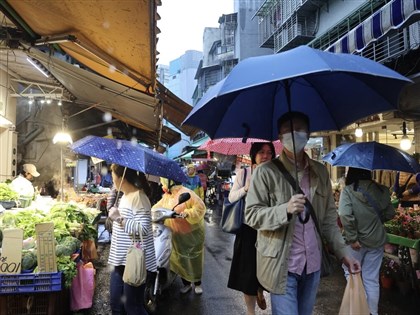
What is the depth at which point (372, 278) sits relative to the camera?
4.66 metres

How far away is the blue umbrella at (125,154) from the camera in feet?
12.2

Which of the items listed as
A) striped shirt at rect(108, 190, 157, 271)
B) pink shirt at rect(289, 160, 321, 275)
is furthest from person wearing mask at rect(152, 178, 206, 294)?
pink shirt at rect(289, 160, 321, 275)

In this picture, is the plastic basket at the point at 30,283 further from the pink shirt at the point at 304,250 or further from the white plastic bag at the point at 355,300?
the white plastic bag at the point at 355,300

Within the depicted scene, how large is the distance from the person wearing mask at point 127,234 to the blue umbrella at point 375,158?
2.87 m

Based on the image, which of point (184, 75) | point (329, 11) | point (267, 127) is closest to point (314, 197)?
point (267, 127)

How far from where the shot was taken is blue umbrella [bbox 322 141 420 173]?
4902mm

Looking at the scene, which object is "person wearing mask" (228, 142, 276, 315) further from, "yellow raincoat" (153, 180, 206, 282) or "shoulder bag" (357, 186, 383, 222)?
"yellow raincoat" (153, 180, 206, 282)

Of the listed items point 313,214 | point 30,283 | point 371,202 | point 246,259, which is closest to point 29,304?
point 30,283

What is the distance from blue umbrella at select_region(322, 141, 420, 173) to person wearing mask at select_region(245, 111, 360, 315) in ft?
7.44

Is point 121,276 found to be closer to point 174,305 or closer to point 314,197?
point 174,305

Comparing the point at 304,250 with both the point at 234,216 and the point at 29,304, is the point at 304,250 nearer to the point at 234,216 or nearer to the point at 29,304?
the point at 234,216

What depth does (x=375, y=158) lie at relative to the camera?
4.95 meters

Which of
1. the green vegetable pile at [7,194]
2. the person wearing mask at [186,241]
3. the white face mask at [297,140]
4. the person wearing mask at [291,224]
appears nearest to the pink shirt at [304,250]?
the person wearing mask at [291,224]

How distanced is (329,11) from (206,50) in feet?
126
